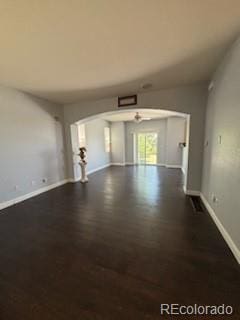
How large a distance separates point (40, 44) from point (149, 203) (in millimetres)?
3456

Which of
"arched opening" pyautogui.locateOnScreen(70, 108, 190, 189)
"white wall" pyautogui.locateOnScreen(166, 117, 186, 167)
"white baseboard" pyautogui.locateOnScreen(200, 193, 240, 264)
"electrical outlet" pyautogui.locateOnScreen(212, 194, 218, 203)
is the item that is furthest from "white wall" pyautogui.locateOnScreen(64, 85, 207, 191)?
"white wall" pyautogui.locateOnScreen(166, 117, 186, 167)

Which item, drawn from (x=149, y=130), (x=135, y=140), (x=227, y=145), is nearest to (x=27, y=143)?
(x=227, y=145)

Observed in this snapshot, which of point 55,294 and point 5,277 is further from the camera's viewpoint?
point 5,277

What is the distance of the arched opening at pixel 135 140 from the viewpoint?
23.9 feet

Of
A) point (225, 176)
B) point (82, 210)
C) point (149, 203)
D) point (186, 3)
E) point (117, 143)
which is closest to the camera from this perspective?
point (186, 3)

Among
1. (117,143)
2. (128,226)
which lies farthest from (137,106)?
(117,143)

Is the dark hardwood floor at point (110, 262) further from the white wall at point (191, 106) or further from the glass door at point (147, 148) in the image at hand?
the glass door at point (147, 148)

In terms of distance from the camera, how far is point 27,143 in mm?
→ 4156

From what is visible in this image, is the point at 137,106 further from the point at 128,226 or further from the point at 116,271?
the point at 116,271

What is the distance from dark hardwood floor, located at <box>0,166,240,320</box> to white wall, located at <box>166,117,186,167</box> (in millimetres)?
4972

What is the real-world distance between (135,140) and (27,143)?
602 centimetres

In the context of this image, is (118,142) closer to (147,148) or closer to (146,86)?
(147,148)

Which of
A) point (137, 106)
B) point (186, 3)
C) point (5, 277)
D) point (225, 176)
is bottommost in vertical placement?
point (5, 277)

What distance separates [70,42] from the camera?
2.01 metres
